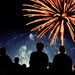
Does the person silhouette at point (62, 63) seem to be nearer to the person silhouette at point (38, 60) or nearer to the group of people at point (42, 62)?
the group of people at point (42, 62)

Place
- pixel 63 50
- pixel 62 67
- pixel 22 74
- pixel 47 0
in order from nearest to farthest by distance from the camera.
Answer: pixel 22 74, pixel 62 67, pixel 63 50, pixel 47 0

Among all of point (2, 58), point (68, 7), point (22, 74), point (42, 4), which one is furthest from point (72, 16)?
point (22, 74)

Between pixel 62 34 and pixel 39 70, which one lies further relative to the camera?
pixel 62 34

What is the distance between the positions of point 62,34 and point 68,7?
1924mm

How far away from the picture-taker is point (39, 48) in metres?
5.37

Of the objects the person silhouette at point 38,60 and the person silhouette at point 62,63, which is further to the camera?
the person silhouette at point 38,60

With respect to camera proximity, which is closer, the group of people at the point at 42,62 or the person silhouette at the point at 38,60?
the group of people at the point at 42,62

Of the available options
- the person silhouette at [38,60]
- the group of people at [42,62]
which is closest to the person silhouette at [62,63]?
the group of people at [42,62]

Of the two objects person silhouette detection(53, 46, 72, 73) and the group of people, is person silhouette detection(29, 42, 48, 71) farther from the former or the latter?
person silhouette detection(53, 46, 72, 73)

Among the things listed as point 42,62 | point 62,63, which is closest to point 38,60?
point 42,62

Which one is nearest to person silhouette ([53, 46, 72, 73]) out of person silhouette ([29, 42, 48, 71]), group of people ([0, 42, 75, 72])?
group of people ([0, 42, 75, 72])

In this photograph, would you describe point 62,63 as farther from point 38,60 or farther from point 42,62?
point 38,60

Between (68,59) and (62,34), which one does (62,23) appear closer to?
(62,34)

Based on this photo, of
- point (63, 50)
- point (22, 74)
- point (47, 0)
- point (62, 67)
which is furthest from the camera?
point (47, 0)
